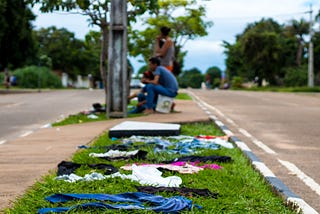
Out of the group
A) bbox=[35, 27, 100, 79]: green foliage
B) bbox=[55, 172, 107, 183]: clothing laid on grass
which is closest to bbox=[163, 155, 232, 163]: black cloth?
bbox=[55, 172, 107, 183]: clothing laid on grass

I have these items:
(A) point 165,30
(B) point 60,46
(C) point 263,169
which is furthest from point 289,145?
(B) point 60,46

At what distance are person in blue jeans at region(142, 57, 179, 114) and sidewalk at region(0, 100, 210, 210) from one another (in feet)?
6.97

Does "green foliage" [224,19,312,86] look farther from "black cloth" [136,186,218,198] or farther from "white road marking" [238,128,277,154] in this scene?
"black cloth" [136,186,218,198]

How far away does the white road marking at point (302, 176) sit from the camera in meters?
5.66

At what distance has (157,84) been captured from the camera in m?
14.3

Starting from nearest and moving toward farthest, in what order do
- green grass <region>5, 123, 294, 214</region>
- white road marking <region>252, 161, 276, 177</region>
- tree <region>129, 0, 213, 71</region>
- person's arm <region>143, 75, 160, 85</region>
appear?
green grass <region>5, 123, 294, 214</region>
white road marking <region>252, 161, 276, 177</region>
person's arm <region>143, 75, 160, 85</region>
tree <region>129, 0, 213, 71</region>

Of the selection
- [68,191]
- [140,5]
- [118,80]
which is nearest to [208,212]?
[68,191]

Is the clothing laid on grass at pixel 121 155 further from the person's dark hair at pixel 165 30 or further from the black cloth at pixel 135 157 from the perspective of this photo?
the person's dark hair at pixel 165 30

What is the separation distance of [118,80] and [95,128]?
9.71 ft

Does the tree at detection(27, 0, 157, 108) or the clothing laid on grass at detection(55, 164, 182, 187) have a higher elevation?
the tree at detection(27, 0, 157, 108)

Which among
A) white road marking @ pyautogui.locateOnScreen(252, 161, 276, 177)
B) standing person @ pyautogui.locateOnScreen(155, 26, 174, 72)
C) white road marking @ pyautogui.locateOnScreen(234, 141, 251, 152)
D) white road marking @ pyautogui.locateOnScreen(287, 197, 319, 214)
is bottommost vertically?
white road marking @ pyautogui.locateOnScreen(234, 141, 251, 152)

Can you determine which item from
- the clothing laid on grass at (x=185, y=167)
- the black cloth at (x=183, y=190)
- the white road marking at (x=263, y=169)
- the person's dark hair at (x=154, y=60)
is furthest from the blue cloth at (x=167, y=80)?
the black cloth at (x=183, y=190)

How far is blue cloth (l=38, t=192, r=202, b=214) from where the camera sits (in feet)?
13.3

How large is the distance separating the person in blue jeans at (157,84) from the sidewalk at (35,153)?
2124 millimetres
